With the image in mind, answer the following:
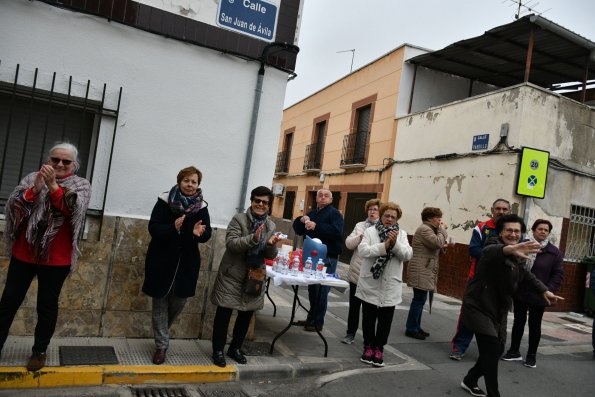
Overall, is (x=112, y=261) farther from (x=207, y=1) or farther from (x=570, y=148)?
(x=570, y=148)

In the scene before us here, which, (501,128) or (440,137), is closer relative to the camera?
(501,128)

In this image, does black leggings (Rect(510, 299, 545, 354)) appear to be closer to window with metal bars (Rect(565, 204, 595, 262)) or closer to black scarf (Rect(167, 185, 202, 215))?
black scarf (Rect(167, 185, 202, 215))

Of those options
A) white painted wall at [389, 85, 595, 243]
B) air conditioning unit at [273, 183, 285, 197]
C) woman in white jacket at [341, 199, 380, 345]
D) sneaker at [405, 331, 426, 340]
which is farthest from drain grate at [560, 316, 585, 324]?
air conditioning unit at [273, 183, 285, 197]

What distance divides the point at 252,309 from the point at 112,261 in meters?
1.47

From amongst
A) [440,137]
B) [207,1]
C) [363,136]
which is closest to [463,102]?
[440,137]

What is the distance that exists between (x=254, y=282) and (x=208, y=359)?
87cm

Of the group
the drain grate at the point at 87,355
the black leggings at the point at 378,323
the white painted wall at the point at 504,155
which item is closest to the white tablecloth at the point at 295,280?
the black leggings at the point at 378,323

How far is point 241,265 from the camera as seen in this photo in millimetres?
4262

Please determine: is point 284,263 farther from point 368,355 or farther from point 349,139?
point 349,139

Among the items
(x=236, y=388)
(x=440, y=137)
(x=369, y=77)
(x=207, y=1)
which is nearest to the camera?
(x=236, y=388)

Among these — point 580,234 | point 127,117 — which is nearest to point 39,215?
point 127,117

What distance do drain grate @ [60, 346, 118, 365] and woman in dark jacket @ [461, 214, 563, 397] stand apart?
122 inches

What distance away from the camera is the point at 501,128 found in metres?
9.36

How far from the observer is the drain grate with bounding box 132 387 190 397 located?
12.2ft
